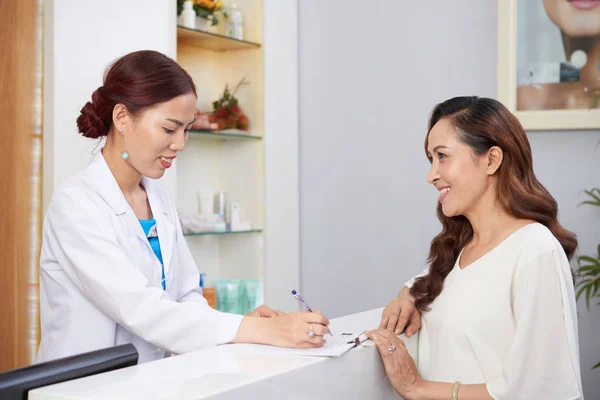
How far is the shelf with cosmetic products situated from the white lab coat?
5.88 feet

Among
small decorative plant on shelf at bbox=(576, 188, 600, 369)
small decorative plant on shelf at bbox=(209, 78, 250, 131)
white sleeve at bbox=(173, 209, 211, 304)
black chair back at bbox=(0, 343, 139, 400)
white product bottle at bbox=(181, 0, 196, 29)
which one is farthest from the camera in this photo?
small decorative plant on shelf at bbox=(209, 78, 250, 131)

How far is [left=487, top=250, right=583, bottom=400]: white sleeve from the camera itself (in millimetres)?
1775

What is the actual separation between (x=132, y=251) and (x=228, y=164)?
210cm

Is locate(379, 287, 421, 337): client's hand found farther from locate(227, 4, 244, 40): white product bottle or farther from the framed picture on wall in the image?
locate(227, 4, 244, 40): white product bottle

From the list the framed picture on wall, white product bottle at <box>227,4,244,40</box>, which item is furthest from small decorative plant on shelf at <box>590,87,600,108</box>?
white product bottle at <box>227,4,244,40</box>

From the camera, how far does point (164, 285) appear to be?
219 cm

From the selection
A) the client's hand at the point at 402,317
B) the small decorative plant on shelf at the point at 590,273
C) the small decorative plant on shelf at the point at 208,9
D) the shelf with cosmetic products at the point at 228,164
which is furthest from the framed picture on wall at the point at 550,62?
the client's hand at the point at 402,317

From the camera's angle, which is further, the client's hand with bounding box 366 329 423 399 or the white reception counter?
the client's hand with bounding box 366 329 423 399

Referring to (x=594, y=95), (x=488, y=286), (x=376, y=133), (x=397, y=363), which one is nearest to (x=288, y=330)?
(x=397, y=363)

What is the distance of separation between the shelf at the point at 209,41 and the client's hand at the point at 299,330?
7.33 ft

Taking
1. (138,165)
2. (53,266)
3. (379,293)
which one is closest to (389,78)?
(379,293)

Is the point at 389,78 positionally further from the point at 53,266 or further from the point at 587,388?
the point at 53,266

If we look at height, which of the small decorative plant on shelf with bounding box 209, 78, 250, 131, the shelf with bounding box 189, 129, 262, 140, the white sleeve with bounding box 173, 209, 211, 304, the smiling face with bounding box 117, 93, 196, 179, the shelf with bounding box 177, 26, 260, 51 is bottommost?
the white sleeve with bounding box 173, 209, 211, 304

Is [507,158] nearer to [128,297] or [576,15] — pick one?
[128,297]
